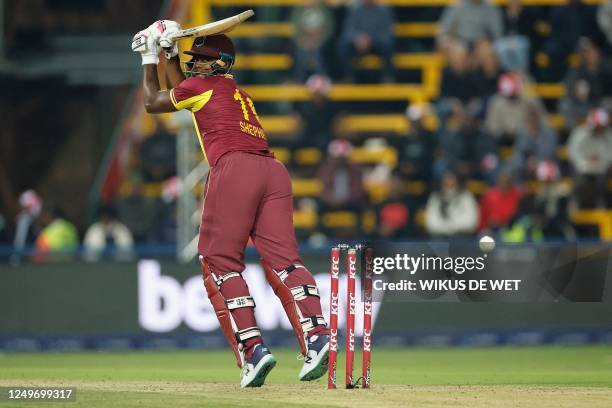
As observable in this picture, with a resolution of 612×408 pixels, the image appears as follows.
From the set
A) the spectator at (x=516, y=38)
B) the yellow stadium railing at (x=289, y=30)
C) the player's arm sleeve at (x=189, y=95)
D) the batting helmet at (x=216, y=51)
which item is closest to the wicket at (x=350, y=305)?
the player's arm sleeve at (x=189, y=95)

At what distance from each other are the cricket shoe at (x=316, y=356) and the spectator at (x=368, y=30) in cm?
1222

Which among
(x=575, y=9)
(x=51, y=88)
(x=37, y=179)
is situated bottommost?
(x=37, y=179)

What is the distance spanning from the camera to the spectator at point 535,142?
1984cm

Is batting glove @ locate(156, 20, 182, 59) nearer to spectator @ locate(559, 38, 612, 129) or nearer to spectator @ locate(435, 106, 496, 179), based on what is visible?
spectator @ locate(435, 106, 496, 179)

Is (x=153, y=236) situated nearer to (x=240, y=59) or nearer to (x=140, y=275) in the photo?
(x=140, y=275)

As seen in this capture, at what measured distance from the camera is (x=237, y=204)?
974cm

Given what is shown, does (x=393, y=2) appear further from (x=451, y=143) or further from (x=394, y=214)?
(x=394, y=214)

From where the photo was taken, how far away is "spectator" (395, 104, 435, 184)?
19.4 m

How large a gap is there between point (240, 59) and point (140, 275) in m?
6.88

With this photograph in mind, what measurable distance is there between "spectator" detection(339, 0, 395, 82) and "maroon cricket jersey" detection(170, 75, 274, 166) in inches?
461

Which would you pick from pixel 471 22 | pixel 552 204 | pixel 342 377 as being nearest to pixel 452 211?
pixel 552 204

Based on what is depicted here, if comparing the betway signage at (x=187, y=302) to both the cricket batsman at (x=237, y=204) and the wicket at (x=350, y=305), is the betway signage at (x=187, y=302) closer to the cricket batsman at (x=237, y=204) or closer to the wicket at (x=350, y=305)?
the cricket batsman at (x=237, y=204)

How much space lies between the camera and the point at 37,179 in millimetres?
26531

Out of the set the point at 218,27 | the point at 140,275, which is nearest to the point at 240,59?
the point at 140,275
